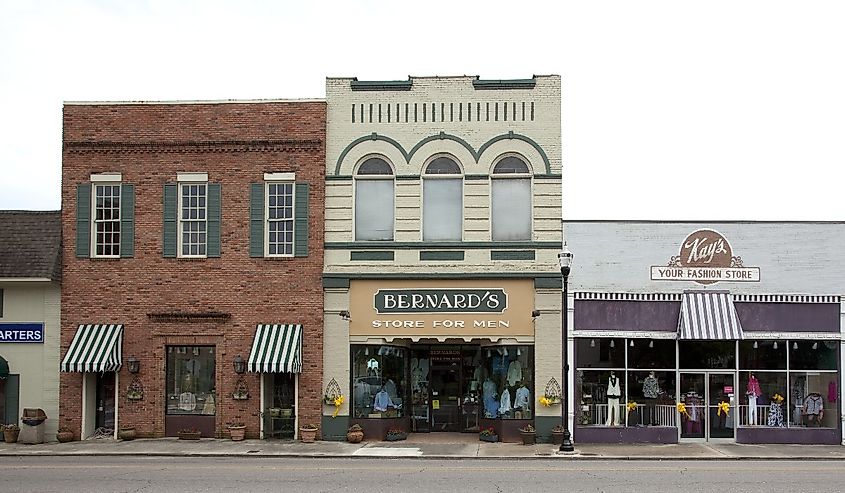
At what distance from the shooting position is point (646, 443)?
2591cm

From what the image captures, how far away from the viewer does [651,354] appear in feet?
86.7

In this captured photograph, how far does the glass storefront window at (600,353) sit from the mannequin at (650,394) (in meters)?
0.74

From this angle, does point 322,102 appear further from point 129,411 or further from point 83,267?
point 129,411

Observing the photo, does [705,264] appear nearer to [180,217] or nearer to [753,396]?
[753,396]

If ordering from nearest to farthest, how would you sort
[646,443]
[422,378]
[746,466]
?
[746,466] < [646,443] < [422,378]

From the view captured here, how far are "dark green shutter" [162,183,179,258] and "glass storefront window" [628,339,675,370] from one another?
40.1 feet

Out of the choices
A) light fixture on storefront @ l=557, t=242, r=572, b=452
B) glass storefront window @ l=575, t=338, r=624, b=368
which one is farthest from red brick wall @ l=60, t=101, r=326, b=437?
glass storefront window @ l=575, t=338, r=624, b=368

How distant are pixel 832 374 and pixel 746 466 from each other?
5911mm

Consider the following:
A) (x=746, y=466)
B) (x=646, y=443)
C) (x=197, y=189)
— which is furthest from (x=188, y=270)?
(x=746, y=466)

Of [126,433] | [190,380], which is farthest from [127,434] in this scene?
[190,380]

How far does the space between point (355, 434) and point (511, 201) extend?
23.6 ft

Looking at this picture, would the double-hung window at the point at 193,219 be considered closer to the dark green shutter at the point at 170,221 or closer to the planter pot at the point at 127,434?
the dark green shutter at the point at 170,221

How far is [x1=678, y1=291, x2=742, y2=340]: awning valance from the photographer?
25.7 metres

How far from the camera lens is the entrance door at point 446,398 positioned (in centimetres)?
2758
